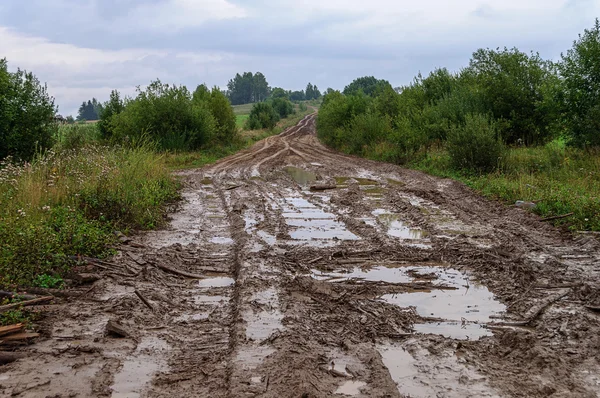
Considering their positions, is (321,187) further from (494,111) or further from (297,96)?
(297,96)

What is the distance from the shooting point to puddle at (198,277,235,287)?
6.57 m

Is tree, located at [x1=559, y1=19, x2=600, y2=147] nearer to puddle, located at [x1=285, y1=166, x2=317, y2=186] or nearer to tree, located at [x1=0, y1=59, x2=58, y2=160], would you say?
puddle, located at [x1=285, y1=166, x2=317, y2=186]

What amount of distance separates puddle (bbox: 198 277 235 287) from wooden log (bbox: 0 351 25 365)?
2.54 metres

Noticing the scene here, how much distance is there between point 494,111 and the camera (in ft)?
69.5

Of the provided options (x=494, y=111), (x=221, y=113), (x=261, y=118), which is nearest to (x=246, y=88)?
(x=261, y=118)

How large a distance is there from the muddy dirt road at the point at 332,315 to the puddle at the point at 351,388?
14mm

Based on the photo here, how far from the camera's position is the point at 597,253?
7.83 metres

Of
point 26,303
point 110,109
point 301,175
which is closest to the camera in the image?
point 26,303

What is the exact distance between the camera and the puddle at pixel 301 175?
1789 cm

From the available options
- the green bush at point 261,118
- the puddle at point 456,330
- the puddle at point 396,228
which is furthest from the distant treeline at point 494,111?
the green bush at point 261,118

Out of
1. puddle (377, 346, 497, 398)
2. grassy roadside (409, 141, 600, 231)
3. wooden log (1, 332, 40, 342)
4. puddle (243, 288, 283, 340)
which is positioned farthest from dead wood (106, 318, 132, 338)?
grassy roadside (409, 141, 600, 231)

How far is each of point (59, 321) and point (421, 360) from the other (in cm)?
370

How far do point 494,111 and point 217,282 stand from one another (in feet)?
59.1

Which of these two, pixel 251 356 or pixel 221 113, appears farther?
pixel 221 113
